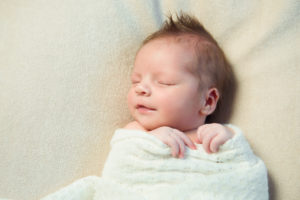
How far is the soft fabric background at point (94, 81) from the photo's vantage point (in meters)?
1.17

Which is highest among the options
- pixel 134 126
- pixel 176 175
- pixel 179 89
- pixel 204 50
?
pixel 204 50

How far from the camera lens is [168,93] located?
1.16 meters

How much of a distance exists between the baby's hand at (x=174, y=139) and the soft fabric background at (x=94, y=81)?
219mm

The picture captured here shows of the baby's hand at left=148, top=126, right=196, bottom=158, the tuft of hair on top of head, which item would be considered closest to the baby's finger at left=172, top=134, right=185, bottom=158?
the baby's hand at left=148, top=126, right=196, bottom=158

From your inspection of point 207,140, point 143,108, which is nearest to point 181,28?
point 143,108

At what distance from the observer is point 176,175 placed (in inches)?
42.5

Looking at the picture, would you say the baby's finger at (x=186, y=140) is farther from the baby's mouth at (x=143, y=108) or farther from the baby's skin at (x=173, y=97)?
the baby's mouth at (x=143, y=108)

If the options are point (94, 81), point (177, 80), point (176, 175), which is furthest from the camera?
point (94, 81)

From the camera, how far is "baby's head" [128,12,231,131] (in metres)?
1.17

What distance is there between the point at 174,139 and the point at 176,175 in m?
0.11

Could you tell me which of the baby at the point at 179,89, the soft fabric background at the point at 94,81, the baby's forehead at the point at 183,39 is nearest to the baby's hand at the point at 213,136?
the baby at the point at 179,89

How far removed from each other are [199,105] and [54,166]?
1.70 feet

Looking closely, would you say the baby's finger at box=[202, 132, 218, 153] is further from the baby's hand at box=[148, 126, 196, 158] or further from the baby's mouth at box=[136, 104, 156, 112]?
the baby's mouth at box=[136, 104, 156, 112]

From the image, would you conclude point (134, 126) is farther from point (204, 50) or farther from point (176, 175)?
point (204, 50)
